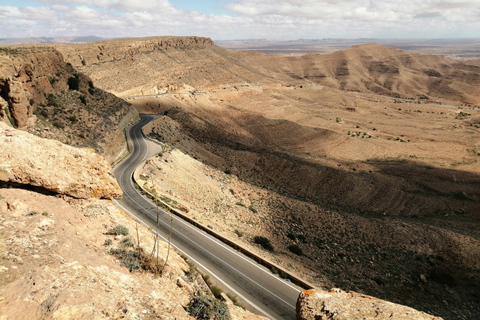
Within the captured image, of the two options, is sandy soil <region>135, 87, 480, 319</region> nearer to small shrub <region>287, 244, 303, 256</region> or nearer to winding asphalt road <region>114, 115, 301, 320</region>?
small shrub <region>287, 244, 303, 256</region>

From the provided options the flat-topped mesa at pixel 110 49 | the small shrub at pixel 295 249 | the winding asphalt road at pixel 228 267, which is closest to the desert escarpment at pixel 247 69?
the flat-topped mesa at pixel 110 49

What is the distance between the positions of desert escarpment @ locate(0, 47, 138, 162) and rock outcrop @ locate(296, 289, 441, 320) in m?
17.9

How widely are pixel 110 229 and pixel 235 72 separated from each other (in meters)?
85.6

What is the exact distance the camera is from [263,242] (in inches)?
716

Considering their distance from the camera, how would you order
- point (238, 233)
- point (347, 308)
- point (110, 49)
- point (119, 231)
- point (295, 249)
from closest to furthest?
point (347, 308) → point (119, 231) → point (238, 233) → point (295, 249) → point (110, 49)

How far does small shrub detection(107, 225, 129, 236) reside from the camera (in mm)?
10178

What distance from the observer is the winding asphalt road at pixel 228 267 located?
40.2 feet

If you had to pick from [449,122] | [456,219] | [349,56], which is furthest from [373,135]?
[349,56]

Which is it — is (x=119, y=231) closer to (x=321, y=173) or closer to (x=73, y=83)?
(x=73, y=83)

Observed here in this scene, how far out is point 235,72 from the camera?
90.8 metres

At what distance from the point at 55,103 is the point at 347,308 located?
25.5 meters

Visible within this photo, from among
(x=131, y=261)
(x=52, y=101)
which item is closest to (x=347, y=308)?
(x=131, y=261)

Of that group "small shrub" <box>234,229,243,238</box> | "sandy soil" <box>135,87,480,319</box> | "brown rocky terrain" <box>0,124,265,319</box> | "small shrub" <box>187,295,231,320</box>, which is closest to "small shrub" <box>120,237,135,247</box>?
"brown rocky terrain" <box>0,124,265,319</box>

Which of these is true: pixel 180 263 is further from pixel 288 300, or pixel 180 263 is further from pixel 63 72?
pixel 63 72
